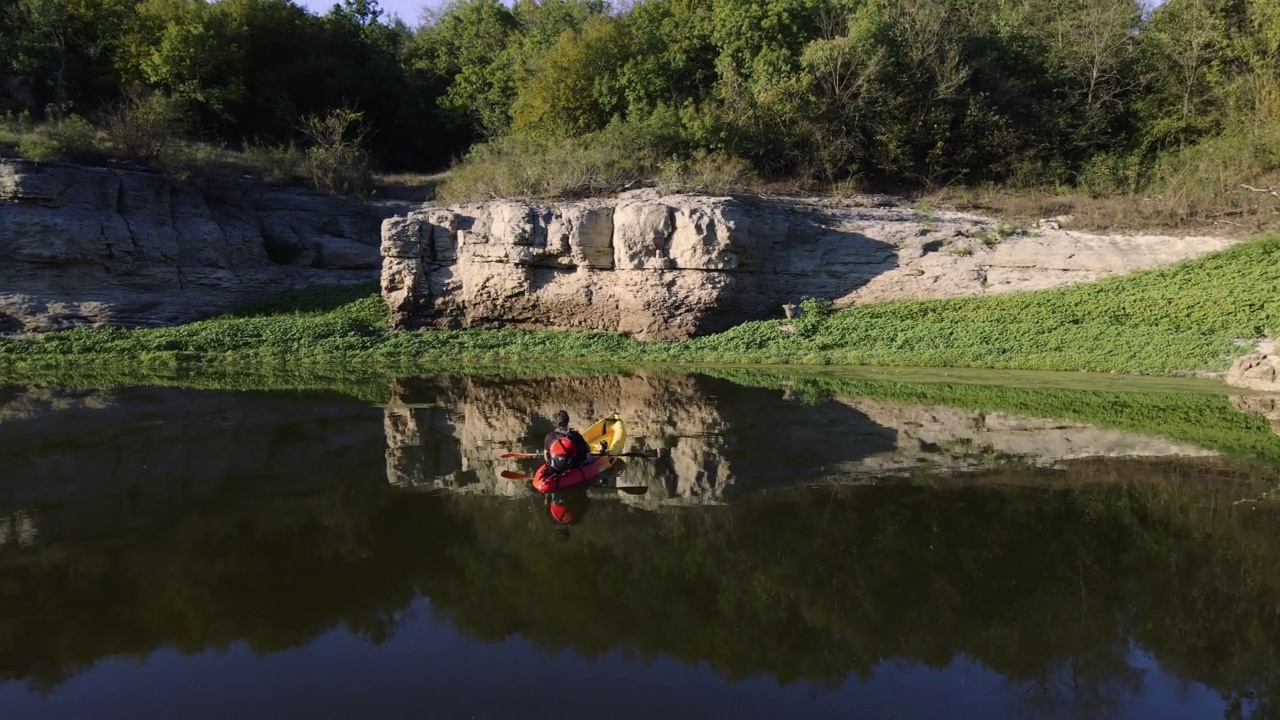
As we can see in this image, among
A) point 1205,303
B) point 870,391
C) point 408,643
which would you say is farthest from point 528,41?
point 408,643

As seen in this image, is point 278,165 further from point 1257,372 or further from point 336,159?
point 1257,372

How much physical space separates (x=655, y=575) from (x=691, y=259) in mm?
17827

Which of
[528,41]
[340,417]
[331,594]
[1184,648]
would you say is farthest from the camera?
[528,41]

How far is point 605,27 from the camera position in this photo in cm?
3431

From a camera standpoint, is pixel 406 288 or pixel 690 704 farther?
pixel 406 288

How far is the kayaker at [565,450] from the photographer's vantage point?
490 inches

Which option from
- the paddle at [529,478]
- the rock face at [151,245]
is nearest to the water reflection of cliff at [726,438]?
the paddle at [529,478]

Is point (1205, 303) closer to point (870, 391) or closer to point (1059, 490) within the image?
point (870, 391)

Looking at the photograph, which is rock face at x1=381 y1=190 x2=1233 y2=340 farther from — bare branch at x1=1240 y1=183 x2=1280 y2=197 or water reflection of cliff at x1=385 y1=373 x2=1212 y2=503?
water reflection of cliff at x1=385 y1=373 x2=1212 y2=503

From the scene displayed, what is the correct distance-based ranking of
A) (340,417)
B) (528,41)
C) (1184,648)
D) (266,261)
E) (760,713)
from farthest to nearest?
(528,41), (266,261), (340,417), (1184,648), (760,713)

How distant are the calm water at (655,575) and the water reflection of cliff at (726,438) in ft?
0.34

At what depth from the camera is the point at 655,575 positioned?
9281 millimetres

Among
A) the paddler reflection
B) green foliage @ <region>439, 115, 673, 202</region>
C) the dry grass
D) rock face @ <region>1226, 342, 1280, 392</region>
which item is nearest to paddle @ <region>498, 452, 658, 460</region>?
the paddler reflection

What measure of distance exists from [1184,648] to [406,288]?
931 inches
